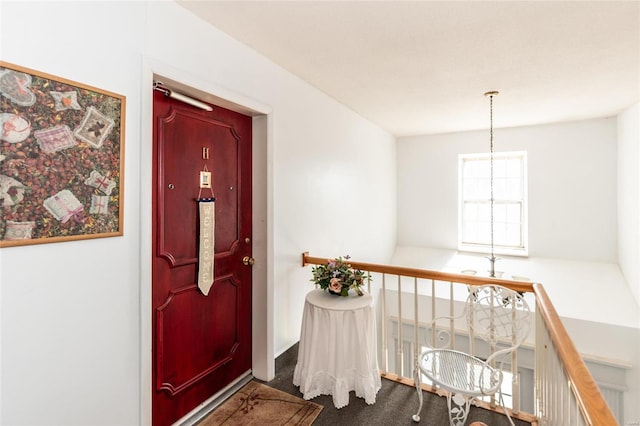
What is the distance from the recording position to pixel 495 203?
4.95m

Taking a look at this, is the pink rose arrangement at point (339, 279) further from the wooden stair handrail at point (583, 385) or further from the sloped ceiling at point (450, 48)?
the sloped ceiling at point (450, 48)

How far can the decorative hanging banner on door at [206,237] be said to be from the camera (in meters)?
1.99

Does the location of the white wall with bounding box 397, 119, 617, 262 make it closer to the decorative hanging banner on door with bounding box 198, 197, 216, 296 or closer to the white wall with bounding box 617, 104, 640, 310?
the white wall with bounding box 617, 104, 640, 310

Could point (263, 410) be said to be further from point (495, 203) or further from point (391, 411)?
point (495, 203)

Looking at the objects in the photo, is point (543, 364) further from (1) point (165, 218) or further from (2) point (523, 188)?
(2) point (523, 188)

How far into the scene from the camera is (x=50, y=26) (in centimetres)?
124

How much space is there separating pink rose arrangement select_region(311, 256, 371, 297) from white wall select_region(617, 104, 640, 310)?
313 centimetres

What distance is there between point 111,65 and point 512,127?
16.5 ft

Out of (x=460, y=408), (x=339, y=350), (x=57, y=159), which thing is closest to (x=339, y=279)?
(x=339, y=350)

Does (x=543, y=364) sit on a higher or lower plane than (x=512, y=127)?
lower

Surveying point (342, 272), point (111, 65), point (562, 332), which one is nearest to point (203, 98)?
point (111, 65)

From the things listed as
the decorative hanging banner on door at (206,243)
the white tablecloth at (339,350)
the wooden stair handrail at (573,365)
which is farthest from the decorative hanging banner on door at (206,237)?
the wooden stair handrail at (573,365)

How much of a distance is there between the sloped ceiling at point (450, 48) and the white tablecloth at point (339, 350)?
1802 mm

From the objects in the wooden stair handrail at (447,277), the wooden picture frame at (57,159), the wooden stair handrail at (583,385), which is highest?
the wooden picture frame at (57,159)
